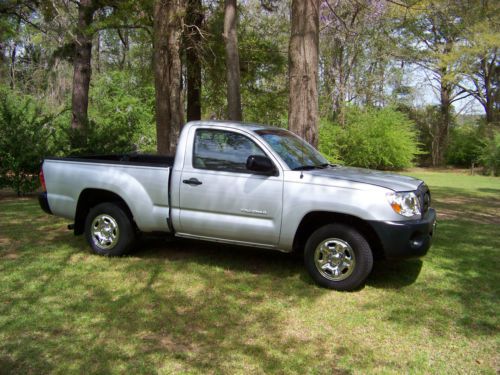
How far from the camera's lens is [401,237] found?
486 centimetres

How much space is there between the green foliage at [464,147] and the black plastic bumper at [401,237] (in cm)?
3376

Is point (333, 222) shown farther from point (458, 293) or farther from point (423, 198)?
point (458, 293)

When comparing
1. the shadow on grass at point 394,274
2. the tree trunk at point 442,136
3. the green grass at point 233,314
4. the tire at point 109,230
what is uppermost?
the tree trunk at point 442,136

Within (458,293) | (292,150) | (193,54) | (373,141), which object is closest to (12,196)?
(193,54)

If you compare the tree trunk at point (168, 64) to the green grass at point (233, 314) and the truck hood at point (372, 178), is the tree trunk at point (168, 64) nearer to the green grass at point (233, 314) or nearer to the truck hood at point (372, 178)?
the green grass at point (233, 314)

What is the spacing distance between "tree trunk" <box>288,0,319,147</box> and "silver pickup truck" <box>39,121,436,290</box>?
8.52ft

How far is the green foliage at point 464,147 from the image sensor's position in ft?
120

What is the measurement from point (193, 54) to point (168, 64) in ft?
8.74

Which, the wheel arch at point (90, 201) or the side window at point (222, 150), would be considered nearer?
the side window at point (222, 150)

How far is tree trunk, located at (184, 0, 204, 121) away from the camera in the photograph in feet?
44.0

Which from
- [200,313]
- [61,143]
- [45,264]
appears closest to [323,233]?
[200,313]

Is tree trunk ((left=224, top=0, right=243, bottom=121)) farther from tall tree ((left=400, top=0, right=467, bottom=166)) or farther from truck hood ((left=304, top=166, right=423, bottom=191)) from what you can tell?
tall tree ((left=400, top=0, right=467, bottom=166))

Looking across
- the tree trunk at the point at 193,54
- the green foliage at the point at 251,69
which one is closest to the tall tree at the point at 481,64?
the green foliage at the point at 251,69

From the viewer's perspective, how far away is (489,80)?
41031 mm
